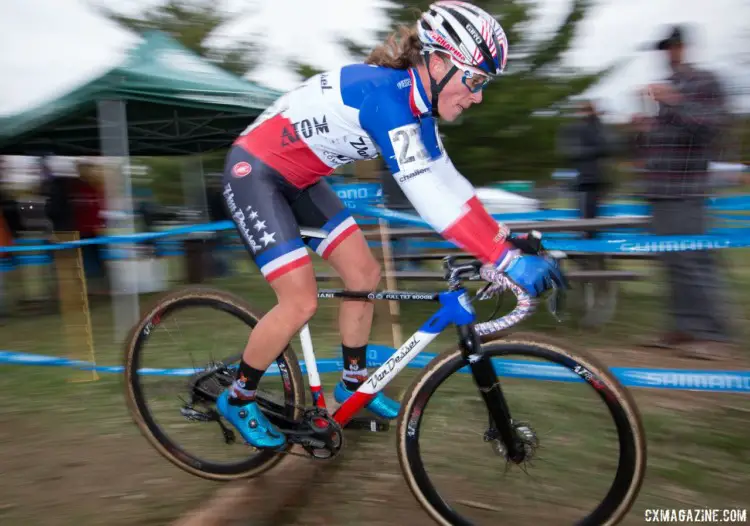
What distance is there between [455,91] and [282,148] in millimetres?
826

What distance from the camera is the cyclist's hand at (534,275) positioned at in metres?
→ 2.29

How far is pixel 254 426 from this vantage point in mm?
2947

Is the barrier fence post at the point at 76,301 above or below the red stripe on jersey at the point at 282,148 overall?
below

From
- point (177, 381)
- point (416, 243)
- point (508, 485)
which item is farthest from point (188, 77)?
point (508, 485)

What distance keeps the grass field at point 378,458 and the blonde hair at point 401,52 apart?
1.41m

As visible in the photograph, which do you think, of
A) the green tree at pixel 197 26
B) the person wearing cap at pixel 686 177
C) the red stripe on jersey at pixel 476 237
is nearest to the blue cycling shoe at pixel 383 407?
the red stripe on jersey at pixel 476 237

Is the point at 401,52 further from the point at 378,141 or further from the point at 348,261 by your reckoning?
the point at 348,261

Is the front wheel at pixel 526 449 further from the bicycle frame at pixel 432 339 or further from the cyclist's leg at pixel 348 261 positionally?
the cyclist's leg at pixel 348 261

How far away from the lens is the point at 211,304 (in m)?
3.20

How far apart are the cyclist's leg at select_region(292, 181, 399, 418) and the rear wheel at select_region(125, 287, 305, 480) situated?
336 millimetres

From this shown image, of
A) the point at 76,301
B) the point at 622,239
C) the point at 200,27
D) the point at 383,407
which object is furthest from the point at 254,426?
the point at 200,27

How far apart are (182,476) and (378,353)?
4.16ft

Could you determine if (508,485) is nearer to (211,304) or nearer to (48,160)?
(211,304)

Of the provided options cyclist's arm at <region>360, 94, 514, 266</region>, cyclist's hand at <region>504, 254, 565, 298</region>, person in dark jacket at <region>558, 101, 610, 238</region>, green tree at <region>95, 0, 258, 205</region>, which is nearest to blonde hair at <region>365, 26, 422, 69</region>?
cyclist's arm at <region>360, 94, 514, 266</region>
